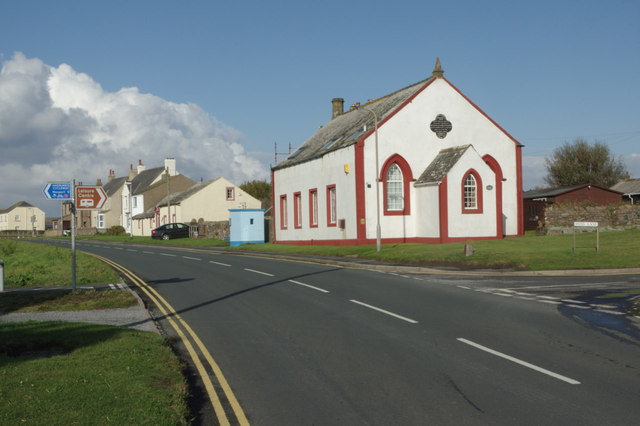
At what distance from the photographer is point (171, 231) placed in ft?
200

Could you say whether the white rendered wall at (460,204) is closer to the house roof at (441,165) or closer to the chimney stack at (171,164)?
the house roof at (441,165)

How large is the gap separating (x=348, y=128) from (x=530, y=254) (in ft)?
69.2

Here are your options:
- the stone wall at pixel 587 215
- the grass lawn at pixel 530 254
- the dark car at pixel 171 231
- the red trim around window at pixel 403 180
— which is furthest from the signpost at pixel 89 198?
the dark car at pixel 171 231

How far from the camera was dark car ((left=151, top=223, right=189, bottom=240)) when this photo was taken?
60562 millimetres

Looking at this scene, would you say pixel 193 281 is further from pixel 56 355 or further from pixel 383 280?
pixel 56 355

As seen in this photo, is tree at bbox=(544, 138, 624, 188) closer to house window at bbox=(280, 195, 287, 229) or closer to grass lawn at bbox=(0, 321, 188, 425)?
house window at bbox=(280, 195, 287, 229)

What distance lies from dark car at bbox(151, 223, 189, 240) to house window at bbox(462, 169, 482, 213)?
35406mm

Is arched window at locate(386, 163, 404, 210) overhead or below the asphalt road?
overhead

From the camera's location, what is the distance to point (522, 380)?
7.28m

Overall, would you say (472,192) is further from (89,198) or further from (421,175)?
(89,198)

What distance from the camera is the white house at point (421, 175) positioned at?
3394cm

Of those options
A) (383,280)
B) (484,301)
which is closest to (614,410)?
(484,301)

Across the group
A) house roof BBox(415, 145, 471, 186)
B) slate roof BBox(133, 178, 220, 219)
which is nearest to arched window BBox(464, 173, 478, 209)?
house roof BBox(415, 145, 471, 186)

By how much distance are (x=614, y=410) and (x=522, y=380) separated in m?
1.33
